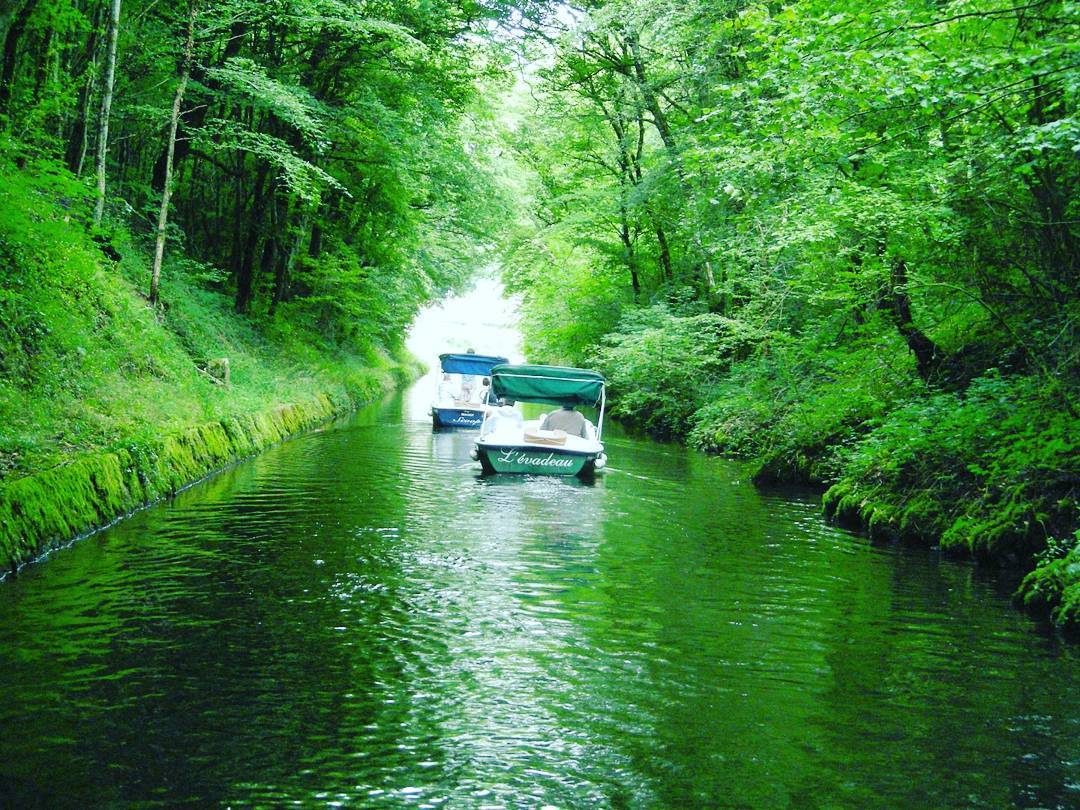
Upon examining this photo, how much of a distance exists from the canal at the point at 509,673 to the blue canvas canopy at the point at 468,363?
1585cm

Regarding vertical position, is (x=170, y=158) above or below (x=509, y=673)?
above

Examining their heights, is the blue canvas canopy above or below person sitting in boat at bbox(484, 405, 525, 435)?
above

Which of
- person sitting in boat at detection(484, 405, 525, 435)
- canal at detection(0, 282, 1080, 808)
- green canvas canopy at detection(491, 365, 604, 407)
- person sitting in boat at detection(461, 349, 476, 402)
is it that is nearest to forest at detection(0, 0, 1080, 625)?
canal at detection(0, 282, 1080, 808)

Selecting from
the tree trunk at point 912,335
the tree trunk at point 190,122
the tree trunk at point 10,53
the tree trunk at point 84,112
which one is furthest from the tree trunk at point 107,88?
the tree trunk at point 912,335

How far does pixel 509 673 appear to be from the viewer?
6.34 metres

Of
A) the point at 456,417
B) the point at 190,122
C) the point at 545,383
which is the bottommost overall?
the point at 456,417

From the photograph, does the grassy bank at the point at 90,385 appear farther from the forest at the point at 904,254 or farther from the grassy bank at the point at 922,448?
the grassy bank at the point at 922,448

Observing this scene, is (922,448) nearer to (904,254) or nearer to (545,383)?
(904,254)

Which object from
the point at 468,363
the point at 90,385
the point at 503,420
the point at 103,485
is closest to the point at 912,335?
the point at 503,420

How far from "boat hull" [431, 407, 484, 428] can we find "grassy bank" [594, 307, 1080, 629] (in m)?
6.58

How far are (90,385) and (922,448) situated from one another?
10.6m

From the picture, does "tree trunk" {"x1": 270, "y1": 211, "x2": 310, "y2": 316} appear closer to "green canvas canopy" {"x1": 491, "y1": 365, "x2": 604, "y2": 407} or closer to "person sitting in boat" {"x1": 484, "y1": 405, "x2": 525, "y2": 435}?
"green canvas canopy" {"x1": 491, "y1": 365, "x2": 604, "y2": 407}

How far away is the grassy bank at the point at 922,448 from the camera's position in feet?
31.2

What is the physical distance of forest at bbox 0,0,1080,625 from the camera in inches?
381
